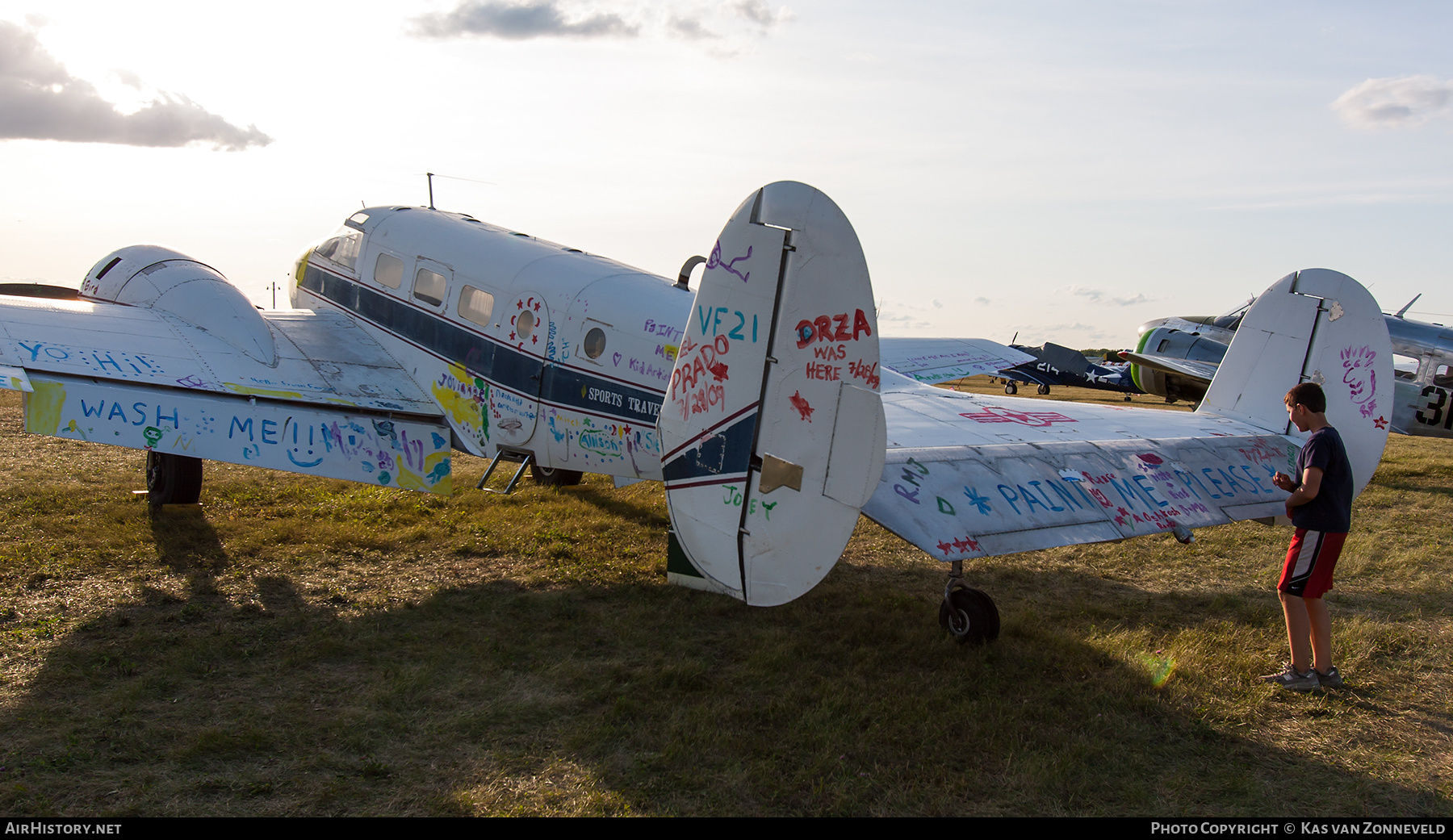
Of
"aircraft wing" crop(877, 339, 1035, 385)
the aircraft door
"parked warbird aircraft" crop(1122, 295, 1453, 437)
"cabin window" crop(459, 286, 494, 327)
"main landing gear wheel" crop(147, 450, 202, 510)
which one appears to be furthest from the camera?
"parked warbird aircraft" crop(1122, 295, 1453, 437)

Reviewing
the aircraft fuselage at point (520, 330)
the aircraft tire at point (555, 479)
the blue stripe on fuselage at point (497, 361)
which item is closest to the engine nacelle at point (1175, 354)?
the aircraft tire at point (555, 479)

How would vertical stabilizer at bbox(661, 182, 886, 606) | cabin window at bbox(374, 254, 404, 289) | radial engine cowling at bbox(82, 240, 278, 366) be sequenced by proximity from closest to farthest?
vertical stabilizer at bbox(661, 182, 886, 606) → radial engine cowling at bbox(82, 240, 278, 366) → cabin window at bbox(374, 254, 404, 289)

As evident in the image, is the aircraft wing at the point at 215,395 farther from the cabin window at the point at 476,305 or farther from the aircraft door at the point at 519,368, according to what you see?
the cabin window at the point at 476,305

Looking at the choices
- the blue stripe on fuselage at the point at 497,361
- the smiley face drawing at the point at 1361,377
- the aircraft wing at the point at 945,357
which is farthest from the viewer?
the aircraft wing at the point at 945,357

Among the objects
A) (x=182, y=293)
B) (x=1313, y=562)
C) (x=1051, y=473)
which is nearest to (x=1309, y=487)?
(x=1313, y=562)

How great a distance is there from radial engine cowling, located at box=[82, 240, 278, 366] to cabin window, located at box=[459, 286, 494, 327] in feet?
6.37

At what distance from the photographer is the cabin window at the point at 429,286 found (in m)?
8.95

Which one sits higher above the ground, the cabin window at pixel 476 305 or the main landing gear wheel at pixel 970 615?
the cabin window at pixel 476 305

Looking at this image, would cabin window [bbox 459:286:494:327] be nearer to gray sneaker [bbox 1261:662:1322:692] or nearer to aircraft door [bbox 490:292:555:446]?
aircraft door [bbox 490:292:555:446]

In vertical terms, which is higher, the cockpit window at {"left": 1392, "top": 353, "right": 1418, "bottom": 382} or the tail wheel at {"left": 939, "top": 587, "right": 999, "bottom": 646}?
the cockpit window at {"left": 1392, "top": 353, "right": 1418, "bottom": 382}

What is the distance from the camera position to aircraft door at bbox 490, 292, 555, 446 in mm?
7891

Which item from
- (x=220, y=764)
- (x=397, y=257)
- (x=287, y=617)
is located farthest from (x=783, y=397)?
(x=397, y=257)

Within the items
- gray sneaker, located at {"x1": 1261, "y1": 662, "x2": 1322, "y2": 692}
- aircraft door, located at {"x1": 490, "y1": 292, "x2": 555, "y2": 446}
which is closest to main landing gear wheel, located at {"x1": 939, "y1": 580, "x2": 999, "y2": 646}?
gray sneaker, located at {"x1": 1261, "y1": 662, "x2": 1322, "y2": 692}

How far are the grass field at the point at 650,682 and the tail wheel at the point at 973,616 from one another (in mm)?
120
